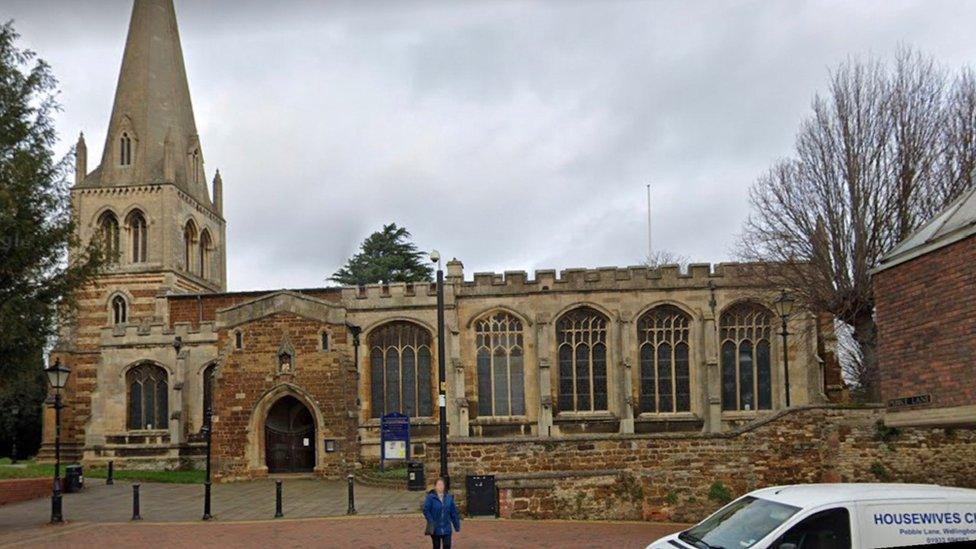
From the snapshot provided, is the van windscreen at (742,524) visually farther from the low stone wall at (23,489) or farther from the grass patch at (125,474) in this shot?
the grass patch at (125,474)

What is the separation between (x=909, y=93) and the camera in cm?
2591

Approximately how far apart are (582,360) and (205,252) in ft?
94.7

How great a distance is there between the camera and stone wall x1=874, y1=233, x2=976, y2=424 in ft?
37.3

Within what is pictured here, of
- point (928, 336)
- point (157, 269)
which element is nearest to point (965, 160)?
point (928, 336)

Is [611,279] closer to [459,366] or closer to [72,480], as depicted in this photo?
[459,366]

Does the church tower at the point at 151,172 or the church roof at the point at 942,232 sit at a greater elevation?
the church tower at the point at 151,172

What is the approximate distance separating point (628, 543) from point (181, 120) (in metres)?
43.9

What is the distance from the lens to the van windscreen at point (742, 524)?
850 cm

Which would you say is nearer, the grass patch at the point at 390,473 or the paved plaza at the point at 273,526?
the paved plaza at the point at 273,526

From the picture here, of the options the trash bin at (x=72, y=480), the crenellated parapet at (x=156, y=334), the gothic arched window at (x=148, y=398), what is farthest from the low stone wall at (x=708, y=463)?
the gothic arched window at (x=148, y=398)

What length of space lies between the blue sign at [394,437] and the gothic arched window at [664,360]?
9.21m

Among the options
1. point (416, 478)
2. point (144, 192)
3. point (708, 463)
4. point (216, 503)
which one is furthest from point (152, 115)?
point (708, 463)

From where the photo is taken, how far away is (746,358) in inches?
1331

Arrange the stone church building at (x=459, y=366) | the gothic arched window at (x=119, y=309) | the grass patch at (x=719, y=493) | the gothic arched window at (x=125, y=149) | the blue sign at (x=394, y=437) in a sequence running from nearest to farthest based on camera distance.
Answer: the grass patch at (x=719, y=493), the blue sign at (x=394, y=437), the stone church building at (x=459, y=366), the gothic arched window at (x=119, y=309), the gothic arched window at (x=125, y=149)
